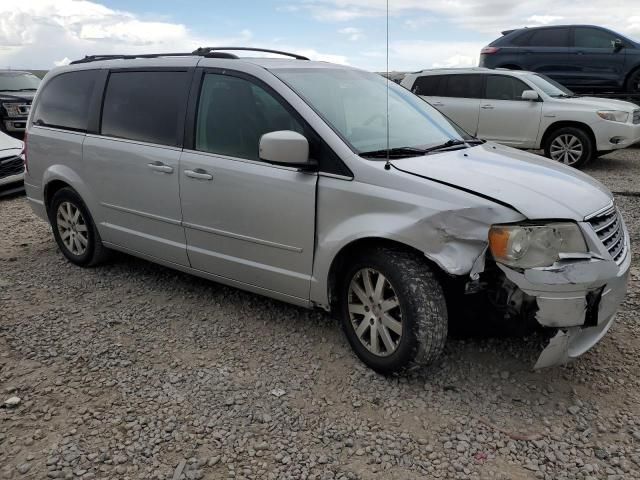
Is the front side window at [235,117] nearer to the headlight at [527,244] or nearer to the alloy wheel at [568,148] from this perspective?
the headlight at [527,244]

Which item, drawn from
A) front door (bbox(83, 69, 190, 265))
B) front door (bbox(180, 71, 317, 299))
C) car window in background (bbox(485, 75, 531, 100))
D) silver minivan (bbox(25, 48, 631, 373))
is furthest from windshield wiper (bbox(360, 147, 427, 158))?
car window in background (bbox(485, 75, 531, 100))

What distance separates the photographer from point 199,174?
3.67m

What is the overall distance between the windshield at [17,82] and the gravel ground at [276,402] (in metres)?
10.9

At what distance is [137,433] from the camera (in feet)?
8.88

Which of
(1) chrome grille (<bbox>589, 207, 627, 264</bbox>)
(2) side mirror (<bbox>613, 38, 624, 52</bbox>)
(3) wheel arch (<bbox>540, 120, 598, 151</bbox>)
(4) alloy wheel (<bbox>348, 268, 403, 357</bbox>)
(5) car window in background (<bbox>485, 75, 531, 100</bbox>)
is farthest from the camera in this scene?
(2) side mirror (<bbox>613, 38, 624, 52</bbox>)

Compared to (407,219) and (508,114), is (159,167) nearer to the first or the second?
(407,219)

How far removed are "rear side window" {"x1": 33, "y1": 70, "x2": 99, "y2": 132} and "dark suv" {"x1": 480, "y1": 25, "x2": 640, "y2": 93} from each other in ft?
31.5

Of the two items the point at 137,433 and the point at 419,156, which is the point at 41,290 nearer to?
the point at 137,433

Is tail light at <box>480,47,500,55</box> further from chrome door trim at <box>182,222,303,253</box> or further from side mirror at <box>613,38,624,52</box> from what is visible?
chrome door trim at <box>182,222,303,253</box>

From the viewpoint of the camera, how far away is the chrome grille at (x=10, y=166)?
8148 millimetres

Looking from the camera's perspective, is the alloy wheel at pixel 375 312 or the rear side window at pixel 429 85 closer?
the alloy wheel at pixel 375 312

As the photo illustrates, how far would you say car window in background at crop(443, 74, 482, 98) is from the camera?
9680 mm

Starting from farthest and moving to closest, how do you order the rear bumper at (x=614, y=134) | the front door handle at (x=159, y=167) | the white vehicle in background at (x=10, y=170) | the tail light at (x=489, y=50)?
the tail light at (x=489, y=50) → the rear bumper at (x=614, y=134) → the white vehicle in background at (x=10, y=170) → the front door handle at (x=159, y=167)

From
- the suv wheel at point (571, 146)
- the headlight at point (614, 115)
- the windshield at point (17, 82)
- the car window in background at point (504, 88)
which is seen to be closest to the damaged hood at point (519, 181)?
the suv wheel at point (571, 146)
